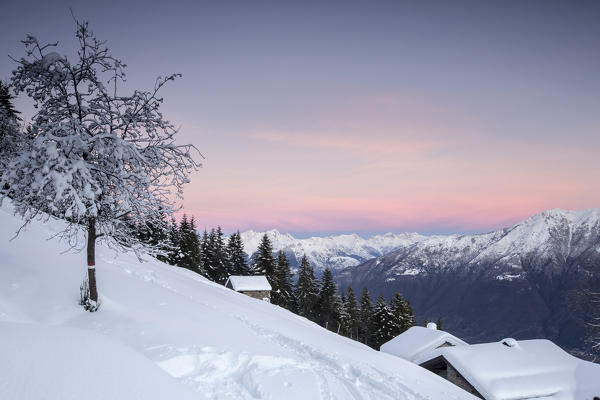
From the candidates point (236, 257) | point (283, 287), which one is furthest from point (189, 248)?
point (283, 287)

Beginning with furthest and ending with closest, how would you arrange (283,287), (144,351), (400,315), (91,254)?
1. (283,287)
2. (400,315)
3. (91,254)
4. (144,351)

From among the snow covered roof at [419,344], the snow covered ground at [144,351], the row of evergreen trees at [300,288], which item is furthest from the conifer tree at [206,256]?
the snow covered ground at [144,351]

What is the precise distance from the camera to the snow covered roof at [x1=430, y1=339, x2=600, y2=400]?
1995 centimetres

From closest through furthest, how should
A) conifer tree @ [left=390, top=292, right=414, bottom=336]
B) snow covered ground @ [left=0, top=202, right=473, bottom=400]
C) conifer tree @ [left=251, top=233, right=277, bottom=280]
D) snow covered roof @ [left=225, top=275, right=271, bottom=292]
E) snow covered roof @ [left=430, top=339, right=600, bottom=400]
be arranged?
snow covered ground @ [left=0, top=202, right=473, bottom=400] < snow covered roof @ [left=430, top=339, right=600, bottom=400] < snow covered roof @ [left=225, top=275, right=271, bottom=292] < conifer tree @ [left=390, top=292, right=414, bottom=336] < conifer tree @ [left=251, top=233, right=277, bottom=280]

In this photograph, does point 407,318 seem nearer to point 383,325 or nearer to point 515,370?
point 383,325

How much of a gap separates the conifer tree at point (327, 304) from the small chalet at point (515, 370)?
99.6 feet

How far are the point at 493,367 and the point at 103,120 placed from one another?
26.9 m

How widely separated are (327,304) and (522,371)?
37.0m

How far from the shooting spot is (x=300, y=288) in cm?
→ 5666

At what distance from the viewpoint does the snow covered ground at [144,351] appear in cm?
356

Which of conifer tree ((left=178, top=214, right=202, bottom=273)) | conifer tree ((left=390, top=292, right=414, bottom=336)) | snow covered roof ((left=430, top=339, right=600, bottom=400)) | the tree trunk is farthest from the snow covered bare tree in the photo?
conifer tree ((left=390, top=292, right=414, bottom=336))

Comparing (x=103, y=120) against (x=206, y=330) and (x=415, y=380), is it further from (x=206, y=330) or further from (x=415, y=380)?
(x=415, y=380)

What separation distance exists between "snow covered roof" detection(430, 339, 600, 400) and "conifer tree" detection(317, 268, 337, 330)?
1291 inches

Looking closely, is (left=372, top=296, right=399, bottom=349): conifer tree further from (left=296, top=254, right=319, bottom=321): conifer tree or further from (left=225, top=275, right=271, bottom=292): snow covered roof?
(left=225, top=275, right=271, bottom=292): snow covered roof
